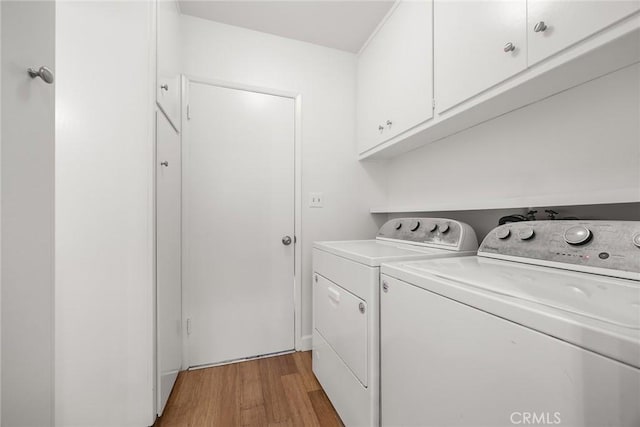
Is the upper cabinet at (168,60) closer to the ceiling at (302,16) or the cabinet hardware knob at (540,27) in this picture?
the ceiling at (302,16)

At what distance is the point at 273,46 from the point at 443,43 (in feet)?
4.17

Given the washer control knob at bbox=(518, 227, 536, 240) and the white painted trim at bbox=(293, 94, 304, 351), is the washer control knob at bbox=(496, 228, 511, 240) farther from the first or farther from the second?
the white painted trim at bbox=(293, 94, 304, 351)

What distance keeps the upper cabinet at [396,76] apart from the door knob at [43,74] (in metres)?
1.53

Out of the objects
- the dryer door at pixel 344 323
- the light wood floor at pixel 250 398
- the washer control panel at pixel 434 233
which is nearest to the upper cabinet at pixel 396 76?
the washer control panel at pixel 434 233

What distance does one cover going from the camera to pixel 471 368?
0.57m

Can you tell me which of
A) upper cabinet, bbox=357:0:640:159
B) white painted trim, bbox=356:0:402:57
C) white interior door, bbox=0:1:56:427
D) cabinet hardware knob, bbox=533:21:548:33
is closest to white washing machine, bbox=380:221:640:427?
upper cabinet, bbox=357:0:640:159

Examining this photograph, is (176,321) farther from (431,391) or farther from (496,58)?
(496,58)

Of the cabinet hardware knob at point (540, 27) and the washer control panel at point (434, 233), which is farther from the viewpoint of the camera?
the washer control panel at point (434, 233)

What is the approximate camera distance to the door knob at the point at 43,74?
0.74 metres

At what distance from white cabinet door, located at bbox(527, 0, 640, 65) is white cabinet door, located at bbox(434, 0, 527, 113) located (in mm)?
30

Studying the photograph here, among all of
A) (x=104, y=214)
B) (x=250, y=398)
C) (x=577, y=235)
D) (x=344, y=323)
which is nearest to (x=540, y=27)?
(x=577, y=235)

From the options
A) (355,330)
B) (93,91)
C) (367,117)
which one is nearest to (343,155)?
(367,117)

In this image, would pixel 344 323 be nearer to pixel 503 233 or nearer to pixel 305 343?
pixel 503 233

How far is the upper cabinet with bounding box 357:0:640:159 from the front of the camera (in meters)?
0.71
